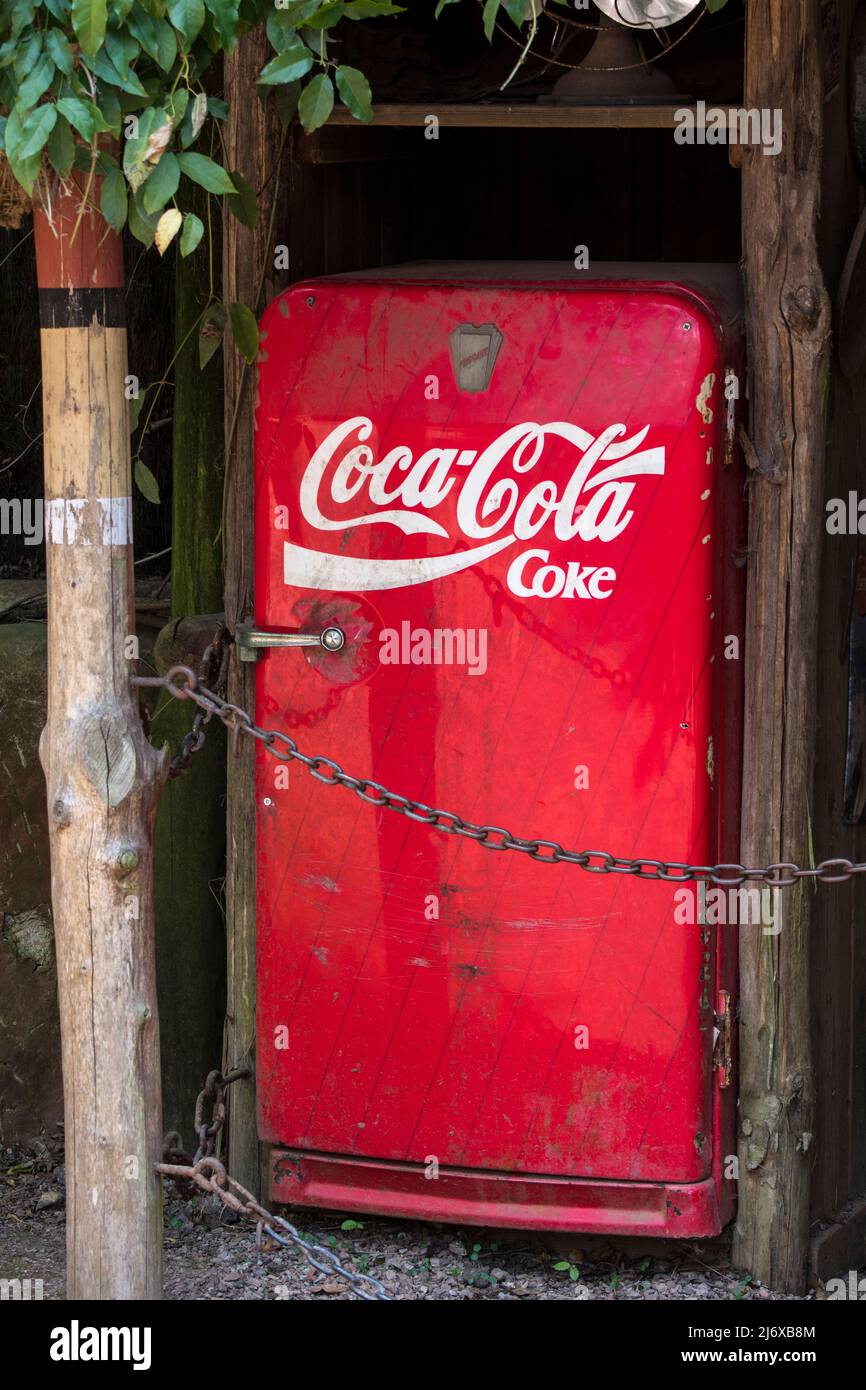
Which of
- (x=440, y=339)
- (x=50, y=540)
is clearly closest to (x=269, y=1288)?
(x=50, y=540)

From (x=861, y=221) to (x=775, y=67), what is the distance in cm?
36

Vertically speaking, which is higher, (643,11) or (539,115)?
(643,11)

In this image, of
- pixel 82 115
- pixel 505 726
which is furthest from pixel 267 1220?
pixel 82 115

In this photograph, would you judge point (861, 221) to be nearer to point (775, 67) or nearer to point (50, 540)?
point (775, 67)

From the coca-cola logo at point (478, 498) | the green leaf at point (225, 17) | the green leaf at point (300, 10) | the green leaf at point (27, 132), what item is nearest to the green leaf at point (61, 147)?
the green leaf at point (27, 132)

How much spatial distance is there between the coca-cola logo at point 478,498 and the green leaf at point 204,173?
737 millimetres

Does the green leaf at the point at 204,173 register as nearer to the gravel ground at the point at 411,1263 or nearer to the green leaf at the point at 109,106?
the green leaf at the point at 109,106

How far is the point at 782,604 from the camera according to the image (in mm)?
3527

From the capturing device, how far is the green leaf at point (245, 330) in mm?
3488

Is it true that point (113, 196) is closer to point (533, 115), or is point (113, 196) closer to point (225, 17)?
point (225, 17)

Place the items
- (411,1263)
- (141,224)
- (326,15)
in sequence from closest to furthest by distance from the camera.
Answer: (326,15), (141,224), (411,1263)

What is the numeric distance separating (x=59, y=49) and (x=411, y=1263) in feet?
7.93

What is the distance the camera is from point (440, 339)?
3.43 m

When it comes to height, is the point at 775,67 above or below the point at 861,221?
above
